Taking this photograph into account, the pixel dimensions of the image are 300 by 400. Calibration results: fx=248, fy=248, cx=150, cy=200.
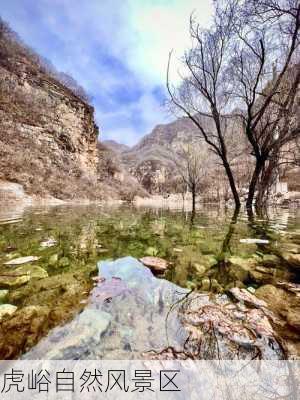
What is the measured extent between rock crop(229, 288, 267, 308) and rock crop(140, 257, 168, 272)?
61 cm

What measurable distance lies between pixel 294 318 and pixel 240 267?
80cm

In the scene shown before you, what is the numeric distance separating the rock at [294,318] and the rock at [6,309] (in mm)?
1468

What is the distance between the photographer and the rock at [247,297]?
4.84ft

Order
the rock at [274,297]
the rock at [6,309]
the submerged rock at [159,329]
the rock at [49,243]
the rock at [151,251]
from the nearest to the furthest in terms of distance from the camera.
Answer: the submerged rock at [159,329] → the rock at [6,309] → the rock at [274,297] → the rock at [151,251] → the rock at [49,243]

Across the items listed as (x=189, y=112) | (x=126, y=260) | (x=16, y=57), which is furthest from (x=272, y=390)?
(x=16, y=57)

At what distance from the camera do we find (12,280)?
5.82 feet

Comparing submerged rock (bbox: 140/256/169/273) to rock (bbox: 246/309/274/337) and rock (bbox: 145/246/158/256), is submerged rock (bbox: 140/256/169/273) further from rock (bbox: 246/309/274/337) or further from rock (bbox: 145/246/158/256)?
rock (bbox: 246/309/274/337)

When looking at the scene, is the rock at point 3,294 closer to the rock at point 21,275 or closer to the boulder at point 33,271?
the rock at point 21,275

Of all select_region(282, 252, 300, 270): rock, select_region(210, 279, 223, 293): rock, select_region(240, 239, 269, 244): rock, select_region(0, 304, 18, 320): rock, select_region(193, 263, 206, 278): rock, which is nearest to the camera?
select_region(0, 304, 18, 320): rock

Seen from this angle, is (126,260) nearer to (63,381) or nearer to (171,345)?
(171,345)

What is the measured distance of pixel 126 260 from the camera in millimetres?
2332

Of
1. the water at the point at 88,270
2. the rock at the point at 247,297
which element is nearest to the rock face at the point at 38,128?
the water at the point at 88,270

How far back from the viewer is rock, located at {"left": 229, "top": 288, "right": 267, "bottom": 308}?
1475mm

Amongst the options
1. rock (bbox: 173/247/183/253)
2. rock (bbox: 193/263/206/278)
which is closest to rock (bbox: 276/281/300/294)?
rock (bbox: 193/263/206/278)
